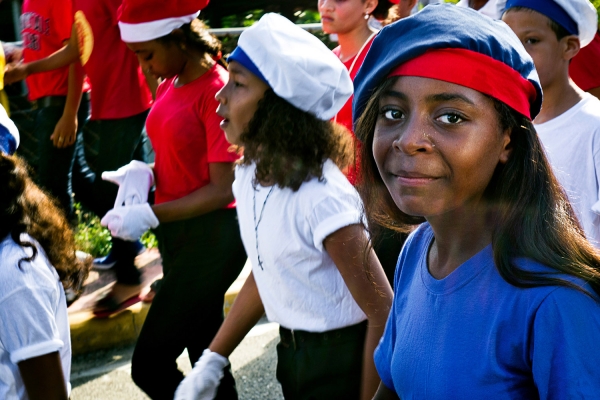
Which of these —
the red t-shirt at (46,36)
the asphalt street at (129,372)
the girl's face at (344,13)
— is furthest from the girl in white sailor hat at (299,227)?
the red t-shirt at (46,36)

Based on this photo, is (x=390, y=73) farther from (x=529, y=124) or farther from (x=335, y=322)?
(x=335, y=322)

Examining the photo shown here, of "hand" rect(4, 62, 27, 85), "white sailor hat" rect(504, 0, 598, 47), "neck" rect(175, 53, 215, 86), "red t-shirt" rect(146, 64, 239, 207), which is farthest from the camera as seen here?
"hand" rect(4, 62, 27, 85)

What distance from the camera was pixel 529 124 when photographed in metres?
1.43

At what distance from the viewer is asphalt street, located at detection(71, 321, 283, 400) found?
4039 mm

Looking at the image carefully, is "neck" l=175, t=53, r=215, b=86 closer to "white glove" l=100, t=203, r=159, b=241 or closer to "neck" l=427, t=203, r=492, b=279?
"white glove" l=100, t=203, r=159, b=241

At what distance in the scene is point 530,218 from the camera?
4.51 ft

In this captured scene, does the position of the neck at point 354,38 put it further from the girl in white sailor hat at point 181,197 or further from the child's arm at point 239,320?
the child's arm at point 239,320

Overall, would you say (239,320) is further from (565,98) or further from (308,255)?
(565,98)

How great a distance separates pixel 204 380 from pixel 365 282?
0.71 m

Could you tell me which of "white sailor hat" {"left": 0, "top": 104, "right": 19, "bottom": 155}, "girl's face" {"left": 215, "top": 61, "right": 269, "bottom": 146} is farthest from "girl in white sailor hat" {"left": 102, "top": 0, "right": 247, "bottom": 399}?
"white sailor hat" {"left": 0, "top": 104, "right": 19, "bottom": 155}

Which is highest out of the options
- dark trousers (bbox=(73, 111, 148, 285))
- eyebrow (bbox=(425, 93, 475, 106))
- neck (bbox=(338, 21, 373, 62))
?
eyebrow (bbox=(425, 93, 475, 106))

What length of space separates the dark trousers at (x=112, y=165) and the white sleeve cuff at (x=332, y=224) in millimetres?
2509

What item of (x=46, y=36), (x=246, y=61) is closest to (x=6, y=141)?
(x=246, y=61)

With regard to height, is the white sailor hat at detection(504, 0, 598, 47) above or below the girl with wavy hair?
above
